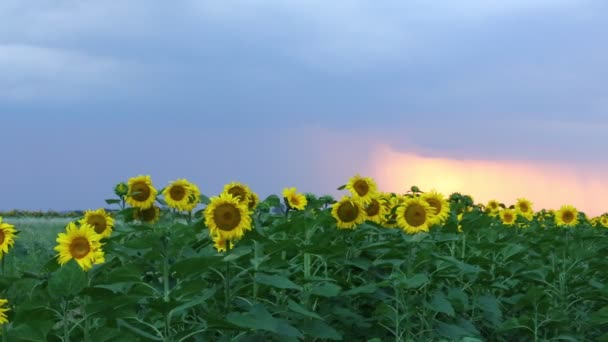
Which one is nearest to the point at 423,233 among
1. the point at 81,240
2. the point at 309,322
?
the point at 309,322

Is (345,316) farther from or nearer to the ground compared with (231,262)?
nearer to the ground

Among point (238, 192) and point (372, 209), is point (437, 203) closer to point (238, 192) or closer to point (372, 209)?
point (372, 209)

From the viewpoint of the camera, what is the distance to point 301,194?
257 inches

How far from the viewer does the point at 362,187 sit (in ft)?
21.8

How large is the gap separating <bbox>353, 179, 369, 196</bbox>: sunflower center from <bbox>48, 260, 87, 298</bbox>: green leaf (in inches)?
127

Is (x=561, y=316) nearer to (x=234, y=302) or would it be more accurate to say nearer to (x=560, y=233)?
(x=234, y=302)

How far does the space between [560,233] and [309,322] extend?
7.42 meters

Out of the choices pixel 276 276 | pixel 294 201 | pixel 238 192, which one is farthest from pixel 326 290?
pixel 294 201

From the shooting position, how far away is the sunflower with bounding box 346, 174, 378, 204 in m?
6.56

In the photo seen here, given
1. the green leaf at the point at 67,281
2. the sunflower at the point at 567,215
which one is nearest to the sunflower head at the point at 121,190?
the green leaf at the point at 67,281

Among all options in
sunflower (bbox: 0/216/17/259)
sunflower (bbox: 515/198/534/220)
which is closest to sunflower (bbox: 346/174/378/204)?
sunflower (bbox: 0/216/17/259)

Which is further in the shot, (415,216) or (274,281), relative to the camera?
(415,216)

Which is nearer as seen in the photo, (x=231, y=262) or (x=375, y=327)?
(x=231, y=262)

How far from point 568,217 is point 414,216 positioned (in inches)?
275
